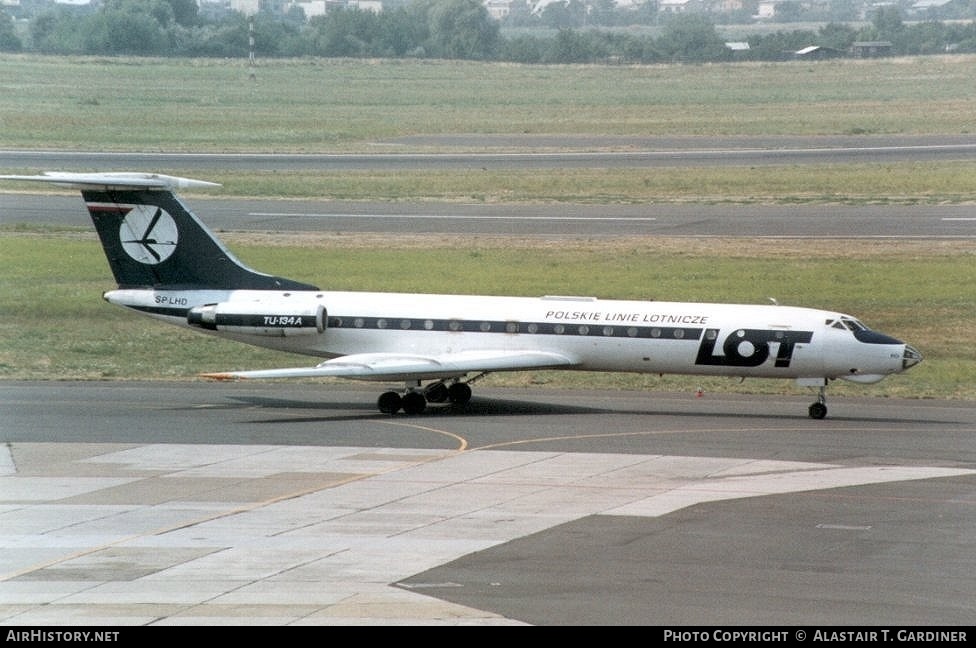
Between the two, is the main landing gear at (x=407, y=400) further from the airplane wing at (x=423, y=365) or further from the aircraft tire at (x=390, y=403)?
the airplane wing at (x=423, y=365)

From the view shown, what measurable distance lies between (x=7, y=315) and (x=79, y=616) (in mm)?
35640

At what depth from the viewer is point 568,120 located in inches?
4427

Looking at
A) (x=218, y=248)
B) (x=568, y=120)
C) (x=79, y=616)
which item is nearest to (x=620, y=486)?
(x=79, y=616)

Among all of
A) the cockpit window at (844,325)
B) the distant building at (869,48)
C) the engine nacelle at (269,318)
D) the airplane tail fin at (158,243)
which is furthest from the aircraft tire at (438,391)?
the distant building at (869,48)

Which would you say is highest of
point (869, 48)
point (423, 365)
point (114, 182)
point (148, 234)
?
point (869, 48)

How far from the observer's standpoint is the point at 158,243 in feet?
136

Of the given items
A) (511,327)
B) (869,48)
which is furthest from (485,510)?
(869,48)

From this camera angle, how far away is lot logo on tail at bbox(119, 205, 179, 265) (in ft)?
136

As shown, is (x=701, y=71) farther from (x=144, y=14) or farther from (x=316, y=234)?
A: (x=316, y=234)

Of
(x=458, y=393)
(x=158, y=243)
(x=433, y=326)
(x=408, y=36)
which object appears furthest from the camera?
(x=408, y=36)

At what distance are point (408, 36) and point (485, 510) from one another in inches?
3290

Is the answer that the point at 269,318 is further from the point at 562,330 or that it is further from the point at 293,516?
the point at 293,516

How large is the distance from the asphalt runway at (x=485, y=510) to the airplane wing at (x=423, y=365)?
1.20m

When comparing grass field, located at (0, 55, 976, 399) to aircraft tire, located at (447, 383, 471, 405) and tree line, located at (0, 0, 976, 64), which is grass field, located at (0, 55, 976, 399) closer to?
tree line, located at (0, 0, 976, 64)
